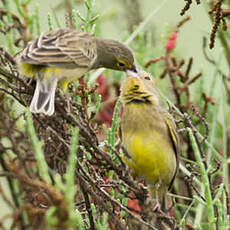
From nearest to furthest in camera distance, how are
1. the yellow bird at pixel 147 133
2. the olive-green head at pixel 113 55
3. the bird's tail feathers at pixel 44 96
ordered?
the bird's tail feathers at pixel 44 96, the yellow bird at pixel 147 133, the olive-green head at pixel 113 55

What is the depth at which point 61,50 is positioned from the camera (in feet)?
9.04

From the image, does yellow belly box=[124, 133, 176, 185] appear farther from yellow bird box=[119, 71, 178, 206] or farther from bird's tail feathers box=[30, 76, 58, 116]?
bird's tail feathers box=[30, 76, 58, 116]

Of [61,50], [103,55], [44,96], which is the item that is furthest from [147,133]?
Answer: [44,96]

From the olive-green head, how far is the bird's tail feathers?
2.97ft

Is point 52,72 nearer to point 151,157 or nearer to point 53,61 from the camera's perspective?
point 53,61

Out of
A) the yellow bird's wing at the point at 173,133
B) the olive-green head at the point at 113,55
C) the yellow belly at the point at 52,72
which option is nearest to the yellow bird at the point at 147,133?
the yellow bird's wing at the point at 173,133

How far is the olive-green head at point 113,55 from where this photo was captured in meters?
3.37

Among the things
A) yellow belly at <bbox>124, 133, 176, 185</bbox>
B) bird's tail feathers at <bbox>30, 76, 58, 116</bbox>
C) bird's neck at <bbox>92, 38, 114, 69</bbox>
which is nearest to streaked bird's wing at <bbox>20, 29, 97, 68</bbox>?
bird's tail feathers at <bbox>30, 76, 58, 116</bbox>

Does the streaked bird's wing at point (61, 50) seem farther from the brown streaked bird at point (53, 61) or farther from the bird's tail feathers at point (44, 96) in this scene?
Result: the bird's tail feathers at point (44, 96)

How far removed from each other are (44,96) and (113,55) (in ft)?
4.29

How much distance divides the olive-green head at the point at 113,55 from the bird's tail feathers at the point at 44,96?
904 mm

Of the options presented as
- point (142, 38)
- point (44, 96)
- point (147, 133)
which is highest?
point (44, 96)

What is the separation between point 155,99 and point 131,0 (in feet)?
7.56

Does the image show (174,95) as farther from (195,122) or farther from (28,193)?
Result: (28,193)
